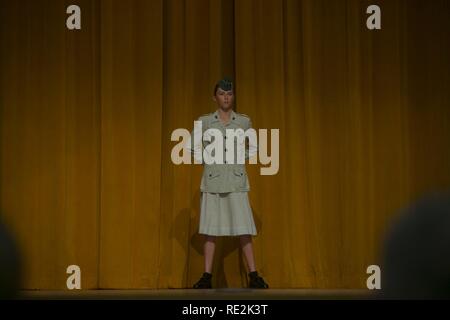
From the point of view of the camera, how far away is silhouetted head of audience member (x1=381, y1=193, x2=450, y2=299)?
173cm

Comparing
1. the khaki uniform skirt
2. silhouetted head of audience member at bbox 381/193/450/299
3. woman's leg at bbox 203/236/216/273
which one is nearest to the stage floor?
woman's leg at bbox 203/236/216/273

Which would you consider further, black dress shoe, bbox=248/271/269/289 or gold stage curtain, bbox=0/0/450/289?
gold stage curtain, bbox=0/0/450/289

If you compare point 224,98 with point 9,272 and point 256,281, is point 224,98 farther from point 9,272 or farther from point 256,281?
point 9,272

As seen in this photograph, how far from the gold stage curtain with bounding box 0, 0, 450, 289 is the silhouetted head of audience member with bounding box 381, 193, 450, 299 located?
155 inches

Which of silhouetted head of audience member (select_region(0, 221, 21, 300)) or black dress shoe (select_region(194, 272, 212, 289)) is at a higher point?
silhouetted head of audience member (select_region(0, 221, 21, 300))

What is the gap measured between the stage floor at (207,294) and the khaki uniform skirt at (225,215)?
17.0 inches

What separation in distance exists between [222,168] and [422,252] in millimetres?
3443

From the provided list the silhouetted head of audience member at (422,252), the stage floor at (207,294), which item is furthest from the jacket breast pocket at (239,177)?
the silhouetted head of audience member at (422,252)

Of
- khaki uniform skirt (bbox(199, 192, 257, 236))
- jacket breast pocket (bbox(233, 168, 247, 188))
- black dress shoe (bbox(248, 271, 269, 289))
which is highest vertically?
jacket breast pocket (bbox(233, 168, 247, 188))

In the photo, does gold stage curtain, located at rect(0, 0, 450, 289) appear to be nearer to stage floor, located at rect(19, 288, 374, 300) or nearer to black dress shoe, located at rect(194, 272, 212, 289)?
stage floor, located at rect(19, 288, 374, 300)

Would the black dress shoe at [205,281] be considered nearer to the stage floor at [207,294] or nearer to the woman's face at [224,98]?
the stage floor at [207,294]

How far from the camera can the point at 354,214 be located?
5820 millimetres

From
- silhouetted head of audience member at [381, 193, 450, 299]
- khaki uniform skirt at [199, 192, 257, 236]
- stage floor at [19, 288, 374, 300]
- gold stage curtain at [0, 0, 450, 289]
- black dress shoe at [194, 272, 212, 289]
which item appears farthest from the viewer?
Answer: gold stage curtain at [0, 0, 450, 289]

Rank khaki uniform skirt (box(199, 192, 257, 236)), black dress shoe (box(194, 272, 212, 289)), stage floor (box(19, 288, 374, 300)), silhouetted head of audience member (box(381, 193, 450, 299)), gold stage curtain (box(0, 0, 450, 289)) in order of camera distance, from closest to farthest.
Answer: silhouetted head of audience member (box(381, 193, 450, 299)) → stage floor (box(19, 288, 374, 300)) → khaki uniform skirt (box(199, 192, 257, 236)) → black dress shoe (box(194, 272, 212, 289)) → gold stage curtain (box(0, 0, 450, 289))
